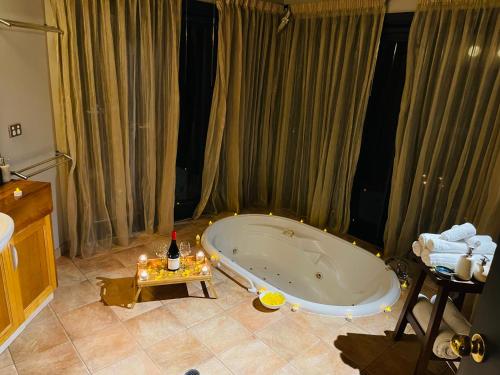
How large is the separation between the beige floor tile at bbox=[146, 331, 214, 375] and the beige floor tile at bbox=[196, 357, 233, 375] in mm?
27

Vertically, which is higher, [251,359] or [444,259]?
[444,259]

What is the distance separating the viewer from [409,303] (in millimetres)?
2238

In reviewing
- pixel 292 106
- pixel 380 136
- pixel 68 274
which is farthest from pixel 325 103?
pixel 68 274

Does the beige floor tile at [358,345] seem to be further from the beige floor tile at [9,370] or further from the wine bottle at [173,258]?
the beige floor tile at [9,370]

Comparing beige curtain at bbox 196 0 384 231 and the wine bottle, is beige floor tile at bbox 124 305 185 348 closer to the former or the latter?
the wine bottle

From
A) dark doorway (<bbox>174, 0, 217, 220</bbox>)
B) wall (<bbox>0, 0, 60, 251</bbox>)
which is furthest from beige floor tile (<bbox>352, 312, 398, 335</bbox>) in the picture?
wall (<bbox>0, 0, 60, 251</bbox>)

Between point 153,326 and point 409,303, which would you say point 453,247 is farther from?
point 153,326

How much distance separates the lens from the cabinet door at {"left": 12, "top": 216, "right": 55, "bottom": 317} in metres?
2.21

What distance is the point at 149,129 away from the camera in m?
3.28

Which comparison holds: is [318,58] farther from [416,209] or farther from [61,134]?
[61,134]

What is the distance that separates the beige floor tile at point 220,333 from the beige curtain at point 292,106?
168cm

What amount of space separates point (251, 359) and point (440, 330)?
1046 mm

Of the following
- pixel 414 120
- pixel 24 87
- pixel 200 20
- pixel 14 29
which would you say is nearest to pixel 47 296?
pixel 24 87

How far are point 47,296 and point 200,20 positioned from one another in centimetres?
267
